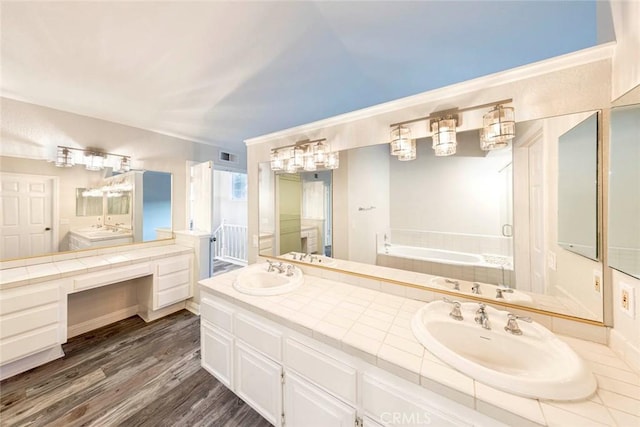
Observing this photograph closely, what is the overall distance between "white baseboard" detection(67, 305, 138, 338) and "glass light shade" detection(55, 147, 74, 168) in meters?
1.75

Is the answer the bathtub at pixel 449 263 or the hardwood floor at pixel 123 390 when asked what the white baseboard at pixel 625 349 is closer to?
the bathtub at pixel 449 263

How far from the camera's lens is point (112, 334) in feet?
8.03

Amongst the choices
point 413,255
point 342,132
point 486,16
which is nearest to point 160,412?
point 413,255

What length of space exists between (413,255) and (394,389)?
35.2 inches

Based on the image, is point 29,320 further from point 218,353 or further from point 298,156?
point 298,156

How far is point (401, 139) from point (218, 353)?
2.07 metres

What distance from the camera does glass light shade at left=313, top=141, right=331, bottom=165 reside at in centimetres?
190

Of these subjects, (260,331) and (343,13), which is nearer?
(343,13)

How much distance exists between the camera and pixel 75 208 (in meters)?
2.38

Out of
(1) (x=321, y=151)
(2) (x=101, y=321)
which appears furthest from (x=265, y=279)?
(2) (x=101, y=321)

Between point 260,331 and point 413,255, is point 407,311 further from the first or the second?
point 260,331

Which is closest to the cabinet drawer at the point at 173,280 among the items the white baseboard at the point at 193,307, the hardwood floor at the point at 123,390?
the white baseboard at the point at 193,307

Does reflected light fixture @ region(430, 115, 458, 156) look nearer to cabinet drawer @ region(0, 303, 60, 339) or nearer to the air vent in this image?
cabinet drawer @ region(0, 303, 60, 339)

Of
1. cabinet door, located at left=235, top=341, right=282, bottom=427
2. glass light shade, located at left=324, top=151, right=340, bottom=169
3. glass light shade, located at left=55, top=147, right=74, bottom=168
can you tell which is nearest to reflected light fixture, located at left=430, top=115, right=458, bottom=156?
glass light shade, located at left=324, top=151, right=340, bottom=169
